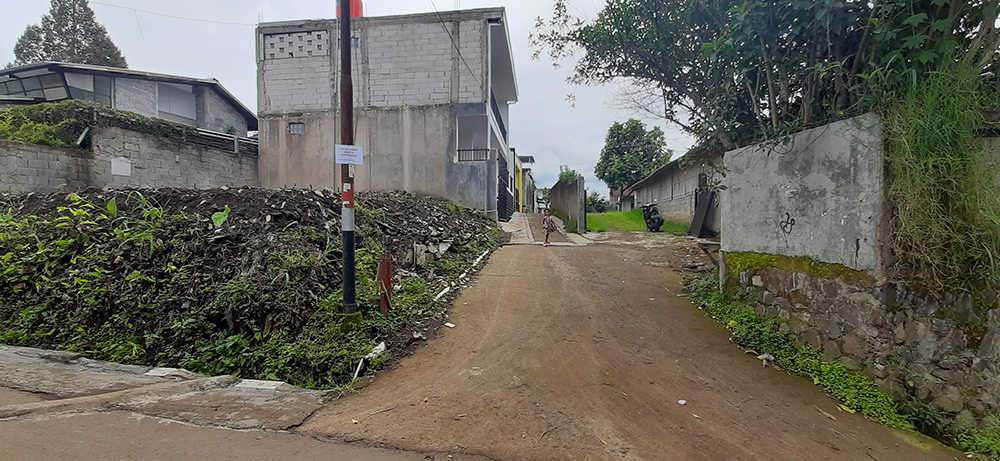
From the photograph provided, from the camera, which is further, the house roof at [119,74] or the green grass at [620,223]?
the green grass at [620,223]

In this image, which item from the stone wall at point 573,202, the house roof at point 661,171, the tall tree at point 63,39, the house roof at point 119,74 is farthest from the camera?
the tall tree at point 63,39

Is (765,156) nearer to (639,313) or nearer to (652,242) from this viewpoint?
(639,313)

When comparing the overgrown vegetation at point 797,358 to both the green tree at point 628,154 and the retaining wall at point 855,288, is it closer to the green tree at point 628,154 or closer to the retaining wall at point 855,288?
the retaining wall at point 855,288

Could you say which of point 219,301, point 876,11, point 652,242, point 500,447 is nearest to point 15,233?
point 219,301

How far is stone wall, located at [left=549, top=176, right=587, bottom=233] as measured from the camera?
53.6 ft

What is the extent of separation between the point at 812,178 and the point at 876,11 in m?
1.77

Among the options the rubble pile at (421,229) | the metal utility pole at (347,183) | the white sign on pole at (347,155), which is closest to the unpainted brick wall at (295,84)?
the rubble pile at (421,229)

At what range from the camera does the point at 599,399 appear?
3.50m

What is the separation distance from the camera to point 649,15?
837cm

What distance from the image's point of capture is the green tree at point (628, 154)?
28.4m

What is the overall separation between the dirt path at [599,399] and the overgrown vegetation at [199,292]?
86cm

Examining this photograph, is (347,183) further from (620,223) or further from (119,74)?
(119,74)

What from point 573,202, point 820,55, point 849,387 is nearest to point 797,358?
point 849,387

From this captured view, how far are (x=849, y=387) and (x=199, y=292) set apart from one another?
7.54m
